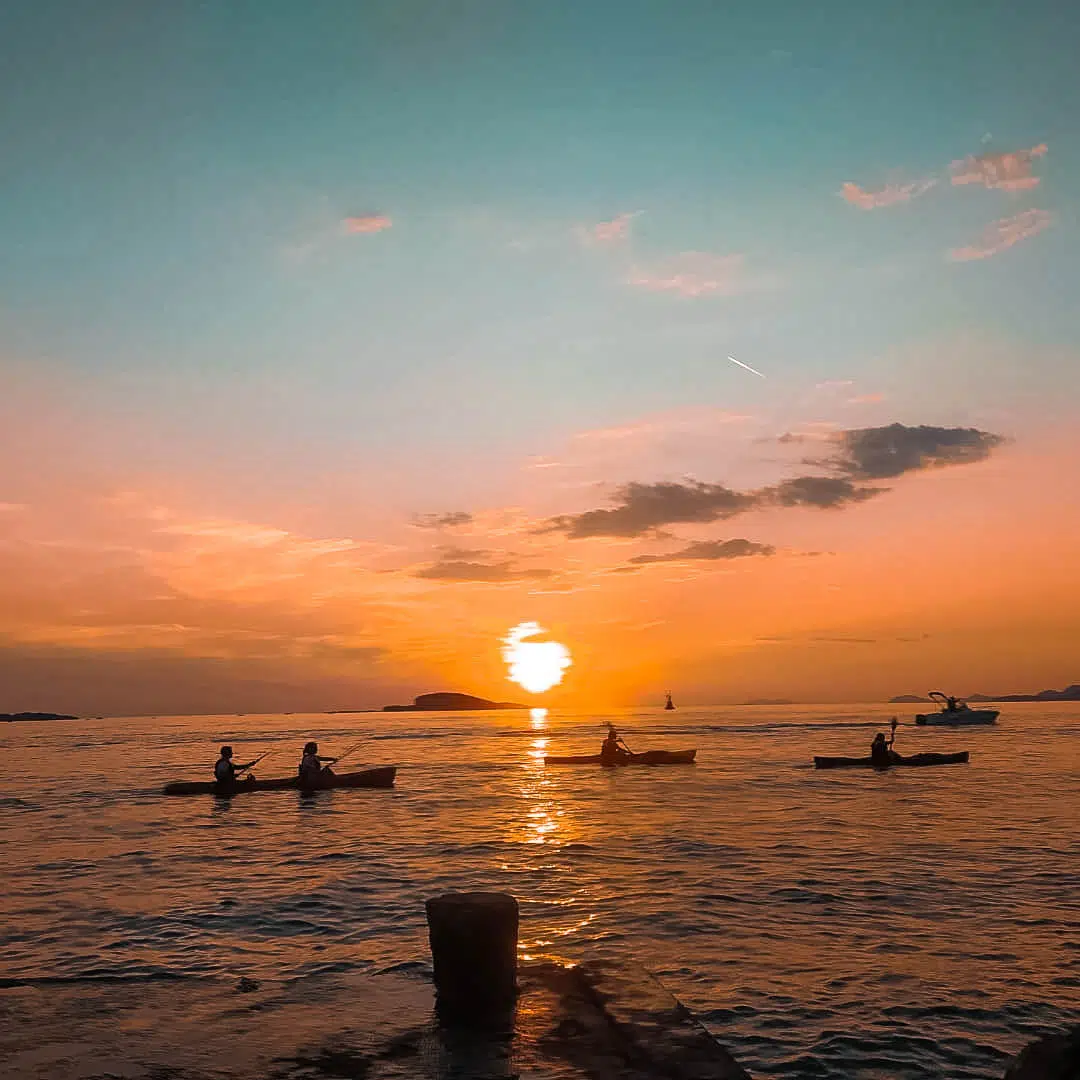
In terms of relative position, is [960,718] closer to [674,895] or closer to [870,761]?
[870,761]

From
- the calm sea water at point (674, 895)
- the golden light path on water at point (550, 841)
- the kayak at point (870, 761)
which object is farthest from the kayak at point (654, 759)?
the calm sea water at point (674, 895)

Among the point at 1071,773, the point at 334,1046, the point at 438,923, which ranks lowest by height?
the point at 1071,773

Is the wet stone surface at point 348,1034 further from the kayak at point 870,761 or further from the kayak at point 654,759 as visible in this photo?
the kayak at point 654,759

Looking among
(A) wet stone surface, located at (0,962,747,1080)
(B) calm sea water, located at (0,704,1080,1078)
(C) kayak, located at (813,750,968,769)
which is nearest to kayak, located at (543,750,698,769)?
(C) kayak, located at (813,750,968,769)

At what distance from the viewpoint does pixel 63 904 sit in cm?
1941

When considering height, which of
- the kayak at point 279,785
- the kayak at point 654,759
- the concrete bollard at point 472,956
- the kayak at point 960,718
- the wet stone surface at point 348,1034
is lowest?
the kayak at point 960,718

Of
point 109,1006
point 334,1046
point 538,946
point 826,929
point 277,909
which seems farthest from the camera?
point 277,909

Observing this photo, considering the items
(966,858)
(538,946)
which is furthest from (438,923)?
(966,858)

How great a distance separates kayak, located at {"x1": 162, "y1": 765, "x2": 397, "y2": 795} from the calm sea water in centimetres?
74

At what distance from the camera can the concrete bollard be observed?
32.8 ft

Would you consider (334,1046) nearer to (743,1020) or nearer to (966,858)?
(743,1020)

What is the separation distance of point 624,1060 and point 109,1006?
6381 millimetres

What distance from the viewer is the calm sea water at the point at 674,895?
12859mm

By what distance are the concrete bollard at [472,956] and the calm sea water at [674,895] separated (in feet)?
10.8
